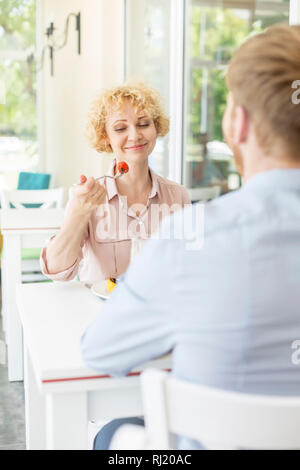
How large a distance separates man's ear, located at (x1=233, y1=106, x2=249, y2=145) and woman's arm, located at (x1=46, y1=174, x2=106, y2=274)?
0.58m

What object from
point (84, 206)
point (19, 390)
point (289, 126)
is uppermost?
point (289, 126)

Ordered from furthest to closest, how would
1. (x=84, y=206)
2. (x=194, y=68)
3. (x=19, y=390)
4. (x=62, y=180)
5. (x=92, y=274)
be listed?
(x=62, y=180) < (x=194, y=68) < (x=19, y=390) < (x=92, y=274) < (x=84, y=206)

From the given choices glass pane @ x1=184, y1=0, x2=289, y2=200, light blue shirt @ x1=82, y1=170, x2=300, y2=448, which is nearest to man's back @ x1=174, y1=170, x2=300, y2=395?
light blue shirt @ x1=82, y1=170, x2=300, y2=448

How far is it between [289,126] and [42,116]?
516 centimetres

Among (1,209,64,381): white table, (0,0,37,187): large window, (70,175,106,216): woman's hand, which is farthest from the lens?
(0,0,37,187): large window

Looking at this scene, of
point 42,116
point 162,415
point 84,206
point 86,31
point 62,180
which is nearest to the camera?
point 162,415

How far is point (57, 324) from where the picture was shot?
4.18 ft

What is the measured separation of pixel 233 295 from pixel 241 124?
0.90 feet

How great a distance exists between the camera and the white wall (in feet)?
13.0

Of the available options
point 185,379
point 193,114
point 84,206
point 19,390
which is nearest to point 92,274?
point 84,206

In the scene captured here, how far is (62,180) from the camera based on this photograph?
207 inches

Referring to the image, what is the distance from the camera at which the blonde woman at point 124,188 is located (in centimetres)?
178

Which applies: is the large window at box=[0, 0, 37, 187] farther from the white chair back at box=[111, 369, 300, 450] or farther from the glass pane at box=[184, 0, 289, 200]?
the white chair back at box=[111, 369, 300, 450]
